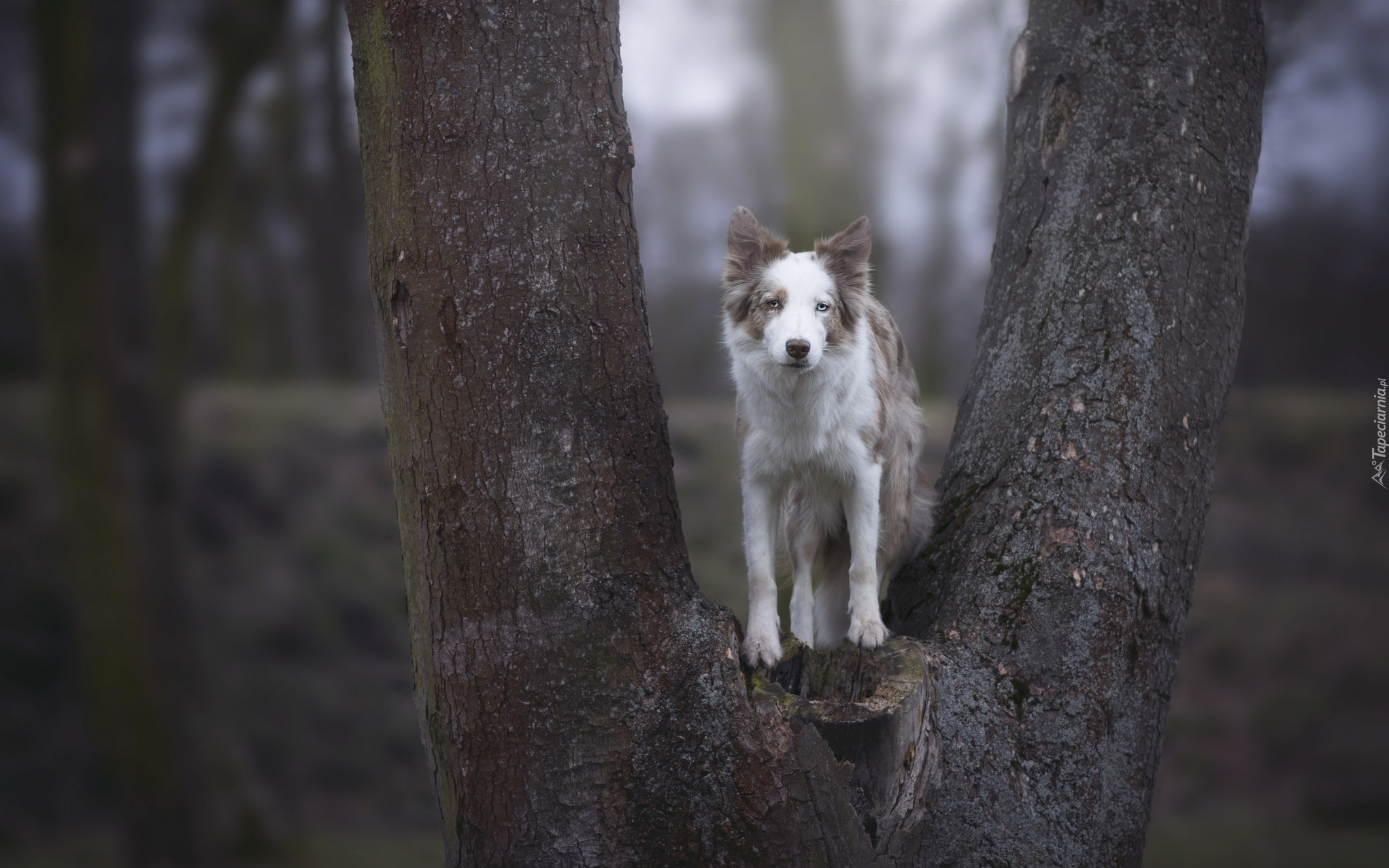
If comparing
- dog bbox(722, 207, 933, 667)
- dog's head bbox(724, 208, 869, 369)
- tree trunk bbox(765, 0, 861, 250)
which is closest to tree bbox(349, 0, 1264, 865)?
dog bbox(722, 207, 933, 667)

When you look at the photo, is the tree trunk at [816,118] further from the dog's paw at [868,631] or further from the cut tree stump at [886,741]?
the cut tree stump at [886,741]

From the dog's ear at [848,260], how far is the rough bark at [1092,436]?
46cm

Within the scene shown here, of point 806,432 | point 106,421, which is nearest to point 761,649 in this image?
point 806,432

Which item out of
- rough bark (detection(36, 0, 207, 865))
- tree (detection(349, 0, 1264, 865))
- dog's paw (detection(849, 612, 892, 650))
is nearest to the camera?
tree (detection(349, 0, 1264, 865))

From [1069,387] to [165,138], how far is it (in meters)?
8.67

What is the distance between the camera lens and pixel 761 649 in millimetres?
2695

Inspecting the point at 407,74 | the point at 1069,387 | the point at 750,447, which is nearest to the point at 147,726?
the point at 750,447

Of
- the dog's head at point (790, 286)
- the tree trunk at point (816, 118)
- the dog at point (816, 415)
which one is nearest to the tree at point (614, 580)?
the dog at point (816, 415)

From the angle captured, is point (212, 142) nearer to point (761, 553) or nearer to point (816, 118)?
point (816, 118)

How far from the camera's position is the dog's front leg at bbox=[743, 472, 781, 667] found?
9.50 feet

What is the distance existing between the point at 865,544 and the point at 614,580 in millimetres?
1103

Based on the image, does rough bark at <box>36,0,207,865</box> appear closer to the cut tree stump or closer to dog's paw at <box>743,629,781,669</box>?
dog's paw at <box>743,629,781,669</box>

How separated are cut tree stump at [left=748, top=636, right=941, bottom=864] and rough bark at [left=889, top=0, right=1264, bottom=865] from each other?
0.08m

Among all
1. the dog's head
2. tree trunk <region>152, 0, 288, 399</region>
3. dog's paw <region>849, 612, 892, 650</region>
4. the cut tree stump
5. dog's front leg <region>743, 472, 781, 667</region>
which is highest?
tree trunk <region>152, 0, 288, 399</region>
